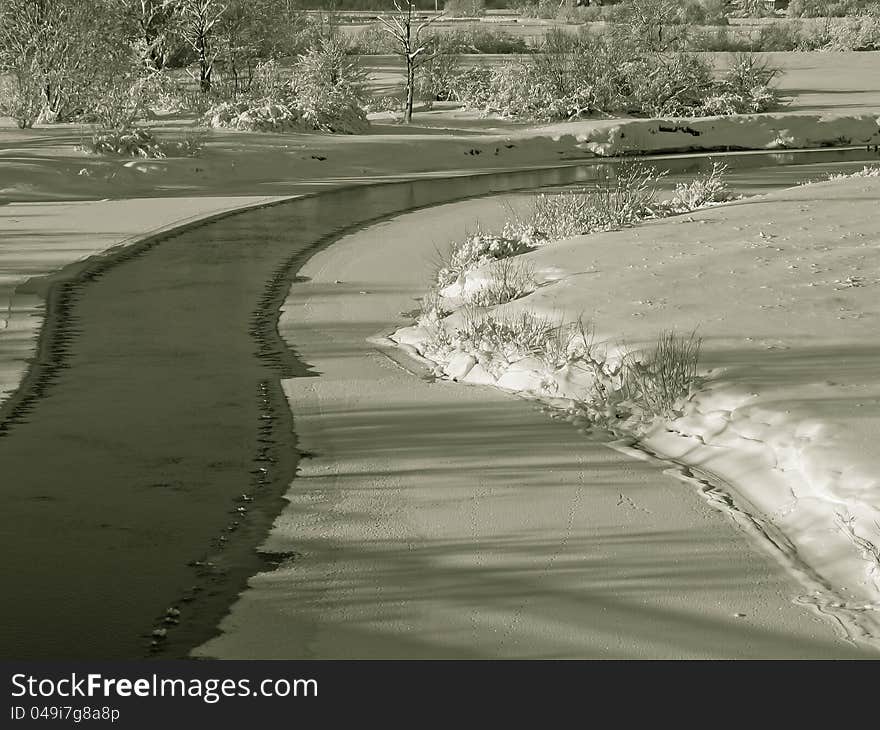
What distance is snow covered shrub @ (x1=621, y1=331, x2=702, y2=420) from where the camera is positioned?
8.82 m

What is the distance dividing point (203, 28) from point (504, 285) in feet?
94.4

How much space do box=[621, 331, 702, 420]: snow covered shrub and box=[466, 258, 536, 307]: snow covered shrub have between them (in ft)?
9.41

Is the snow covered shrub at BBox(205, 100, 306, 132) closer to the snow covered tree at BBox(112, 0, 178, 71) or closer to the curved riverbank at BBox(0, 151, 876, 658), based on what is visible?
the snow covered tree at BBox(112, 0, 178, 71)

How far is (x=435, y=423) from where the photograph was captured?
9.13 meters

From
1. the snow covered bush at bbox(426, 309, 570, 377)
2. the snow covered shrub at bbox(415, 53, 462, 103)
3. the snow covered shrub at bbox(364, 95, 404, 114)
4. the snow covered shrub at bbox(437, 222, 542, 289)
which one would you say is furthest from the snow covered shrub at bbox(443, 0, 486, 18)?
the snow covered bush at bbox(426, 309, 570, 377)

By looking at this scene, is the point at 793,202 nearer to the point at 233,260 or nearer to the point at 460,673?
the point at 233,260

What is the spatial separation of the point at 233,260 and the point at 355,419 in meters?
7.71

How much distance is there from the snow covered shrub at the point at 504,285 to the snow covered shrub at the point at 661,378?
2.87 metres

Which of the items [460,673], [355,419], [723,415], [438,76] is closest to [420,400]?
[355,419]

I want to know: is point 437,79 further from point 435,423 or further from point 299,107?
point 435,423

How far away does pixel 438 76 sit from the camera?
42.8 metres

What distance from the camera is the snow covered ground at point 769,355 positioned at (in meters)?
6.76

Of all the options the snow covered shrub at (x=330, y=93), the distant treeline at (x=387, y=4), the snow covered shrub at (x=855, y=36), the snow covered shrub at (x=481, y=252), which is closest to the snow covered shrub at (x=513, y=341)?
the snow covered shrub at (x=481, y=252)

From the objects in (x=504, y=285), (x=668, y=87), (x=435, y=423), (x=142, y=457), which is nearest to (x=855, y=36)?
(x=668, y=87)
